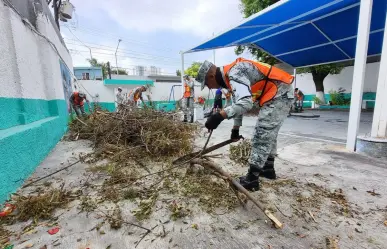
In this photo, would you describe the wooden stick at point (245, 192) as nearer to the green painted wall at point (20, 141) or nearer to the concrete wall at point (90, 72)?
the green painted wall at point (20, 141)

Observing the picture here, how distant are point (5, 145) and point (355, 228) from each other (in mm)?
3323

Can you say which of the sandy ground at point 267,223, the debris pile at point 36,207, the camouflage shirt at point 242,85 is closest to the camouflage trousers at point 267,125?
the camouflage shirt at point 242,85

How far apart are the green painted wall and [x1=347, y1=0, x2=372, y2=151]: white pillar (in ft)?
16.1

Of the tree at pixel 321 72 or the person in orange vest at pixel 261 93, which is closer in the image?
the person in orange vest at pixel 261 93

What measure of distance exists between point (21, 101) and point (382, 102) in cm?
554

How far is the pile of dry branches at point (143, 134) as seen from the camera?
3.51 metres

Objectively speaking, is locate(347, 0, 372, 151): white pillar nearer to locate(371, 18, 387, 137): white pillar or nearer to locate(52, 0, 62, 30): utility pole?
locate(371, 18, 387, 137): white pillar

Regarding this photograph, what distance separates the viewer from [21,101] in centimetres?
302

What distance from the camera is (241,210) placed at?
1891mm

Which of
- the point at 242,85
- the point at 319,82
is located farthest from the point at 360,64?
the point at 319,82

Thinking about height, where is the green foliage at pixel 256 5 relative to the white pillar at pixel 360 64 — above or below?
above

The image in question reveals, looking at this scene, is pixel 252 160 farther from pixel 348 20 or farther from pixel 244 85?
pixel 348 20

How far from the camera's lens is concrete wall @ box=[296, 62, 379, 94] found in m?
13.2

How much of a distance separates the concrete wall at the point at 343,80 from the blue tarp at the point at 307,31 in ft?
21.6
